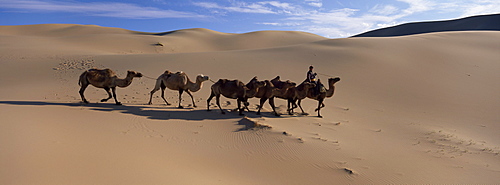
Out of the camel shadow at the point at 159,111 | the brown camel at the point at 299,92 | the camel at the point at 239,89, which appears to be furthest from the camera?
the brown camel at the point at 299,92

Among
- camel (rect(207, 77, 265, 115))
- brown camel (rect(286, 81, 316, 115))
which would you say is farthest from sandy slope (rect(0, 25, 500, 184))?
brown camel (rect(286, 81, 316, 115))

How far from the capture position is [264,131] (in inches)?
283

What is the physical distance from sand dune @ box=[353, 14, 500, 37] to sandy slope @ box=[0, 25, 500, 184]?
66.8 meters

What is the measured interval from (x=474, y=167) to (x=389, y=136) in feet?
7.15

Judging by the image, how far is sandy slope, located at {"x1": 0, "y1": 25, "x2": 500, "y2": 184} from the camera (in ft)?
15.2

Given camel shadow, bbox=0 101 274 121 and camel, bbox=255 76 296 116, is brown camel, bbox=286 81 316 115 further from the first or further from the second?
camel shadow, bbox=0 101 274 121

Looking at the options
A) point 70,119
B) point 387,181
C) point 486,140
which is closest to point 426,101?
point 486,140

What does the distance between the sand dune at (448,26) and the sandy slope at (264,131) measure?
66846 millimetres

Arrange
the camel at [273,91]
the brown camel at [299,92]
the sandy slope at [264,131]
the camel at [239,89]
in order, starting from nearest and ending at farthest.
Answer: the sandy slope at [264,131]
the camel at [239,89]
the camel at [273,91]
the brown camel at [299,92]

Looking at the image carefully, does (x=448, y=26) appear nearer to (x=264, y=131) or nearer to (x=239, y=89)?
(x=239, y=89)

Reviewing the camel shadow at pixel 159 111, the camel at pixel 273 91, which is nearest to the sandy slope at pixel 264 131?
the camel shadow at pixel 159 111

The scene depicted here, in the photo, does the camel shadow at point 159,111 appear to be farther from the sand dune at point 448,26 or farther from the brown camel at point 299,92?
the sand dune at point 448,26

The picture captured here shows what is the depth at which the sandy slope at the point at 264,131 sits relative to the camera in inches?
183

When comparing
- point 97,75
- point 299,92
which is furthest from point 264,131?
point 97,75
